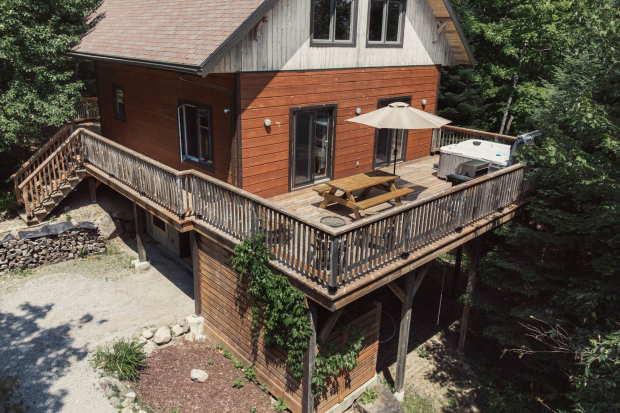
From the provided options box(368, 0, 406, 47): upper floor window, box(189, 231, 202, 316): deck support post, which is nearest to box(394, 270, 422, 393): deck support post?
box(189, 231, 202, 316): deck support post

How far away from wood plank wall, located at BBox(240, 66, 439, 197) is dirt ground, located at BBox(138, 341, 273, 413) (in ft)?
13.3

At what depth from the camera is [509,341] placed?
33.6ft

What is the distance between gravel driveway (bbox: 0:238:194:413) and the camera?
8859 mm

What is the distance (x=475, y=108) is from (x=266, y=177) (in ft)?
44.2

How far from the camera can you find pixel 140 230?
12.8m

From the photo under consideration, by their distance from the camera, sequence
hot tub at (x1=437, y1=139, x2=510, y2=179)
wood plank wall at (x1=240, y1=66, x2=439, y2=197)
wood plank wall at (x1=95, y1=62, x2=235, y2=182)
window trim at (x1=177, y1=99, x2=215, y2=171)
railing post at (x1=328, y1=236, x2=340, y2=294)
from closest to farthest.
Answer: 1. railing post at (x1=328, y1=236, x2=340, y2=294)
2. wood plank wall at (x1=240, y1=66, x2=439, y2=197)
3. wood plank wall at (x1=95, y1=62, x2=235, y2=182)
4. window trim at (x1=177, y1=99, x2=215, y2=171)
5. hot tub at (x1=437, y1=139, x2=510, y2=179)

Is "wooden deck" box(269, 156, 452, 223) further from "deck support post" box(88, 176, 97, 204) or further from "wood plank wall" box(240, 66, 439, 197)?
"deck support post" box(88, 176, 97, 204)

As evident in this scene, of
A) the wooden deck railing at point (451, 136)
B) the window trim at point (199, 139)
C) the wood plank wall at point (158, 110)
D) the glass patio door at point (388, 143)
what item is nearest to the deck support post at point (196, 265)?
the wood plank wall at point (158, 110)

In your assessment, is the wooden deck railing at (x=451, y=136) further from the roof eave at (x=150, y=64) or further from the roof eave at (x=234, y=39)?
the roof eave at (x=150, y=64)

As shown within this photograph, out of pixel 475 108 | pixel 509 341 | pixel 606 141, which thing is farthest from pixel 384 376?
pixel 475 108

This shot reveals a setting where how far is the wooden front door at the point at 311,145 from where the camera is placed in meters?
10.4

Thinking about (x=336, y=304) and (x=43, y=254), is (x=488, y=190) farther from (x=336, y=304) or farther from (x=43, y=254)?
(x=43, y=254)

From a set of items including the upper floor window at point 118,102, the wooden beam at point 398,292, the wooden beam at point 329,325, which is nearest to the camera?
the wooden beam at point 329,325

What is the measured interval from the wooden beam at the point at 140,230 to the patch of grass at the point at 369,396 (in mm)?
7594
